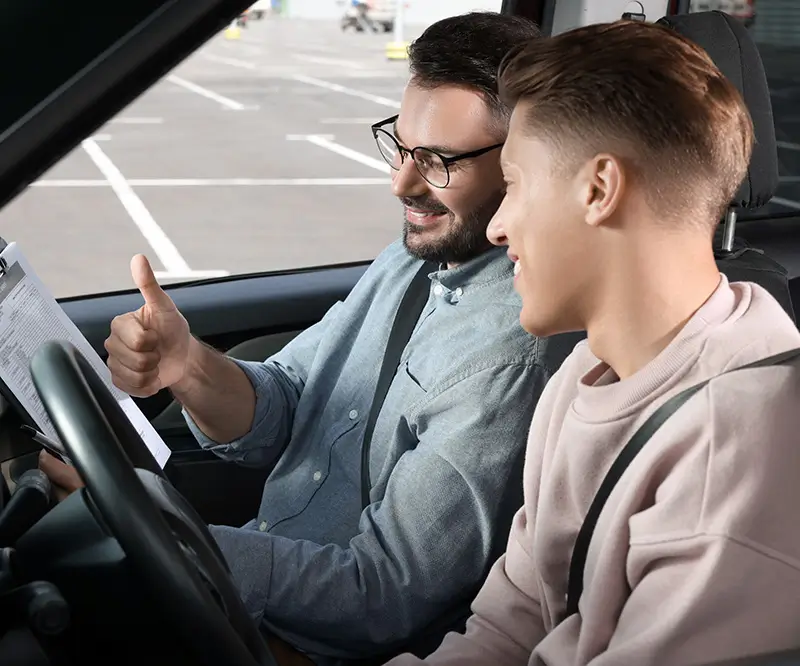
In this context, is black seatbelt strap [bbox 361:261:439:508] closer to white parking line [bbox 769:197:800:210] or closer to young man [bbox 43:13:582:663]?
young man [bbox 43:13:582:663]

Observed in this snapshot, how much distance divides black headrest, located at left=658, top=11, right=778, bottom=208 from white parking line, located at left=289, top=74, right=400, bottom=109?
11.2 metres

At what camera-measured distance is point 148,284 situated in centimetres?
179

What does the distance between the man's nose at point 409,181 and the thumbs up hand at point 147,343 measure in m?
0.38

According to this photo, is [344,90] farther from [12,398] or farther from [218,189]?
[12,398]

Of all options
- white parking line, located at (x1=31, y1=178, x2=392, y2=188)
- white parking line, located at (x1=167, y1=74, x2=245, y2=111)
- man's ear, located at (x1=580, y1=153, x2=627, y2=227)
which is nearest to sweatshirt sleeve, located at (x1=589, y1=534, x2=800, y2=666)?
man's ear, located at (x1=580, y1=153, x2=627, y2=227)

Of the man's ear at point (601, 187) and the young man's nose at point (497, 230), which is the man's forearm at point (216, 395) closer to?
the young man's nose at point (497, 230)

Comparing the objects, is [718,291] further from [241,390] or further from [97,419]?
[241,390]

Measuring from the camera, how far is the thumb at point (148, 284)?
1774mm

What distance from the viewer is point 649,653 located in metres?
1.15

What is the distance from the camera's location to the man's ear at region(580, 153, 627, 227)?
1.22 metres

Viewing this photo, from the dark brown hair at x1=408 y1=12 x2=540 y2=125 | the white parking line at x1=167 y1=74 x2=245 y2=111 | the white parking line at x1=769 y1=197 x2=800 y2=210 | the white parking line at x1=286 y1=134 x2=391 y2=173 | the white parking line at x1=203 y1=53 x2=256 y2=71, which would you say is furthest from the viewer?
the white parking line at x1=203 y1=53 x2=256 y2=71

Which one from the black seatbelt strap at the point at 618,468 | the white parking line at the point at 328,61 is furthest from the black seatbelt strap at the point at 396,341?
the white parking line at the point at 328,61

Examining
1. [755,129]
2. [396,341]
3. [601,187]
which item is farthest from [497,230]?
[755,129]

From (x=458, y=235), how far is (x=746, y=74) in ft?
2.08
